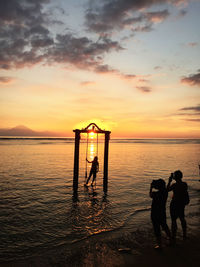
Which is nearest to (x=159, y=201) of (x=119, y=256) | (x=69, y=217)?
(x=119, y=256)

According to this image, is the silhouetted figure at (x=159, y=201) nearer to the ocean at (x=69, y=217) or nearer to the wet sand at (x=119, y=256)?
the wet sand at (x=119, y=256)

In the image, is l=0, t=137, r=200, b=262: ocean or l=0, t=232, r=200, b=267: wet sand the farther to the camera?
l=0, t=137, r=200, b=262: ocean

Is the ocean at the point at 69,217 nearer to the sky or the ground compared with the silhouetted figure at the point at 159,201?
nearer to the ground

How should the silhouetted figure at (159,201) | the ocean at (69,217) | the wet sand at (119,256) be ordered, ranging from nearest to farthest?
the wet sand at (119,256), the silhouetted figure at (159,201), the ocean at (69,217)

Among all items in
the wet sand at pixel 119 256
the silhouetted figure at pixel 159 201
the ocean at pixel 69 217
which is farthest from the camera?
the ocean at pixel 69 217

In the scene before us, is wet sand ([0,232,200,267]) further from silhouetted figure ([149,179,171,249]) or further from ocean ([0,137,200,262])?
silhouetted figure ([149,179,171,249])

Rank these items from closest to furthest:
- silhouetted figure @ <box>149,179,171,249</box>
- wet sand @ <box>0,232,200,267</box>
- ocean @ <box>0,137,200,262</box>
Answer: wet sand @ <box>0,232,200,267</box> < silhouetted figure @ <box>149,179,171,249</box> < ocean @ <box>0,137,200,262</box>

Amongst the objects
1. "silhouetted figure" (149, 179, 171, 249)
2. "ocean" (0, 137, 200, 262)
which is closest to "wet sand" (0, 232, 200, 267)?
"ocean" (0, 137, 200, 262)

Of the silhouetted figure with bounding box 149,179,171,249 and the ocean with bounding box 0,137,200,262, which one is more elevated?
the silhouetted figure with bounding box 149,179,171,249

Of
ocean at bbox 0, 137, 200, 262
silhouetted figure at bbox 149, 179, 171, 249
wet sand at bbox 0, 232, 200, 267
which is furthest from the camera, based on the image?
ocean at bbox 0, 137, 200, 262

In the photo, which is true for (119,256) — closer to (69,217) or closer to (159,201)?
(159,201)

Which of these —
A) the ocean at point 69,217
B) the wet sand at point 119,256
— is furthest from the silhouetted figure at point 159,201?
the ocean at point 69,217

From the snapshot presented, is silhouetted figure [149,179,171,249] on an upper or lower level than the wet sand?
upper

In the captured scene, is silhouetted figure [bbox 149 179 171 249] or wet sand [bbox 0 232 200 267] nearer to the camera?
wet sand [bbox 0 232 200 267]
